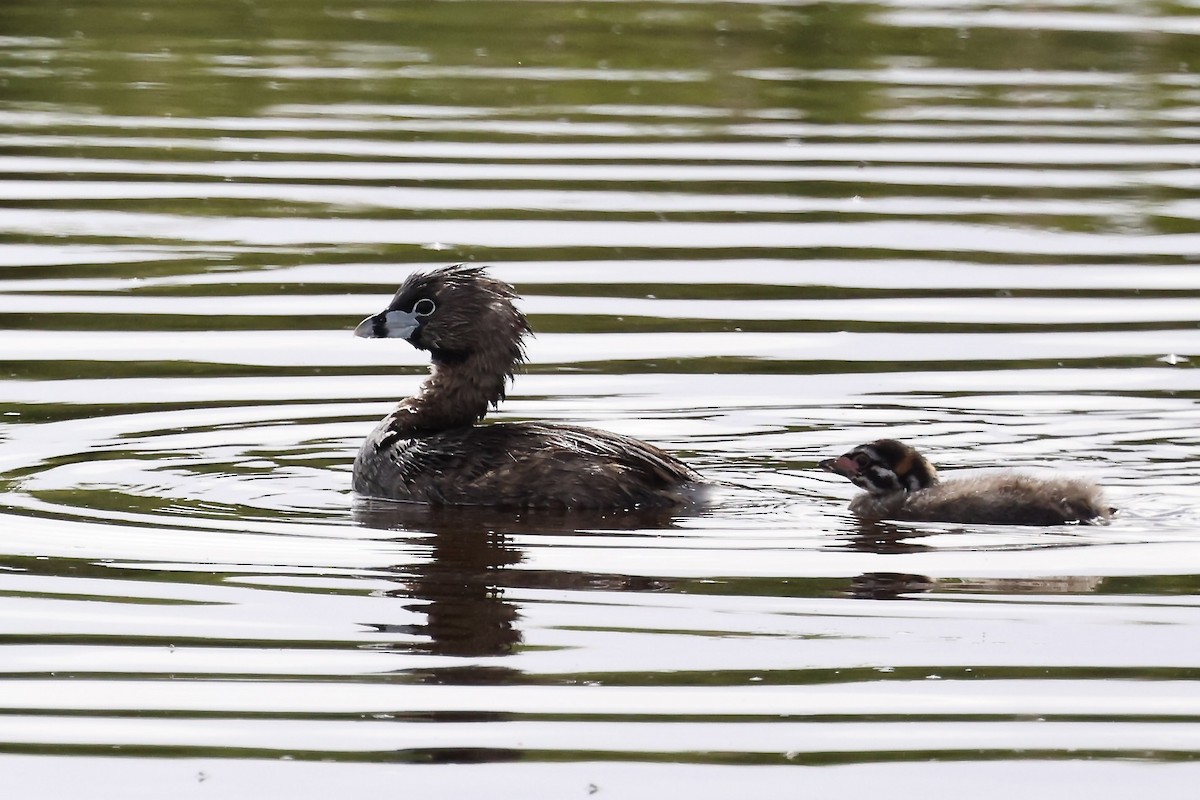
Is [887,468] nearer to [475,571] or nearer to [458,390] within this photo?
[475,571]

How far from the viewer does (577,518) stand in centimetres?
1062

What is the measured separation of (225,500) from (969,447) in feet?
11.2

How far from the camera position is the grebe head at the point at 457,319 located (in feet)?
38.0

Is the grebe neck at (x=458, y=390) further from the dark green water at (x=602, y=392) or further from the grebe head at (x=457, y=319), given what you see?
the dark green water at (x=602, y=392)

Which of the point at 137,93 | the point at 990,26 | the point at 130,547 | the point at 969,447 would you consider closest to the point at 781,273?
the point at 969,447

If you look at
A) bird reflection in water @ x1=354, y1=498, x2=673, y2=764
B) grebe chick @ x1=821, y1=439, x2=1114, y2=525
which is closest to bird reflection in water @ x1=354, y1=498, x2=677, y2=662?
bird reflection in water @ x1=354, y1=498, x2=673, y2=764

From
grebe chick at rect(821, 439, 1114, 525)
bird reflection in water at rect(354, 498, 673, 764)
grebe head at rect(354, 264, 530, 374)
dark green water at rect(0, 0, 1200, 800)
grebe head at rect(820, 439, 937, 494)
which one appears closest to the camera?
dark green water at rect(0, 0, 1200, 800)

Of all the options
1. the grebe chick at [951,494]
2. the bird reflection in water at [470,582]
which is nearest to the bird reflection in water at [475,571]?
the bird reflection in water at [470,582]

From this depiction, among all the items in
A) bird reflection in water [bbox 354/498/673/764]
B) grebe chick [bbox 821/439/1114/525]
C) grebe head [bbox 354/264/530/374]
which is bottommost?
bird reflection in water [bbox 354/498/673/764]

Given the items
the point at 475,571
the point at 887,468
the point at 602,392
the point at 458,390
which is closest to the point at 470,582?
the point at 475,571

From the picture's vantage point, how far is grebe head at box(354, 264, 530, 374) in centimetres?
1158

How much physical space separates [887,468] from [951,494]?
0.99ft

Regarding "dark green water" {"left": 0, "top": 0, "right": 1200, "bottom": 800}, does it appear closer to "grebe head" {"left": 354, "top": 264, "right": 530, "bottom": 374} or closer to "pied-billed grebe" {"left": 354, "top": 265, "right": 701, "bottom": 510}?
"pied-billed grebe" {"left": 354, "top": 265, "right": 701, "bottom": 510}

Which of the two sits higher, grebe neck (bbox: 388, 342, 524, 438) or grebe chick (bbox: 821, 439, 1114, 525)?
grebe neck (bbox: 388, 342, 524, 438)
